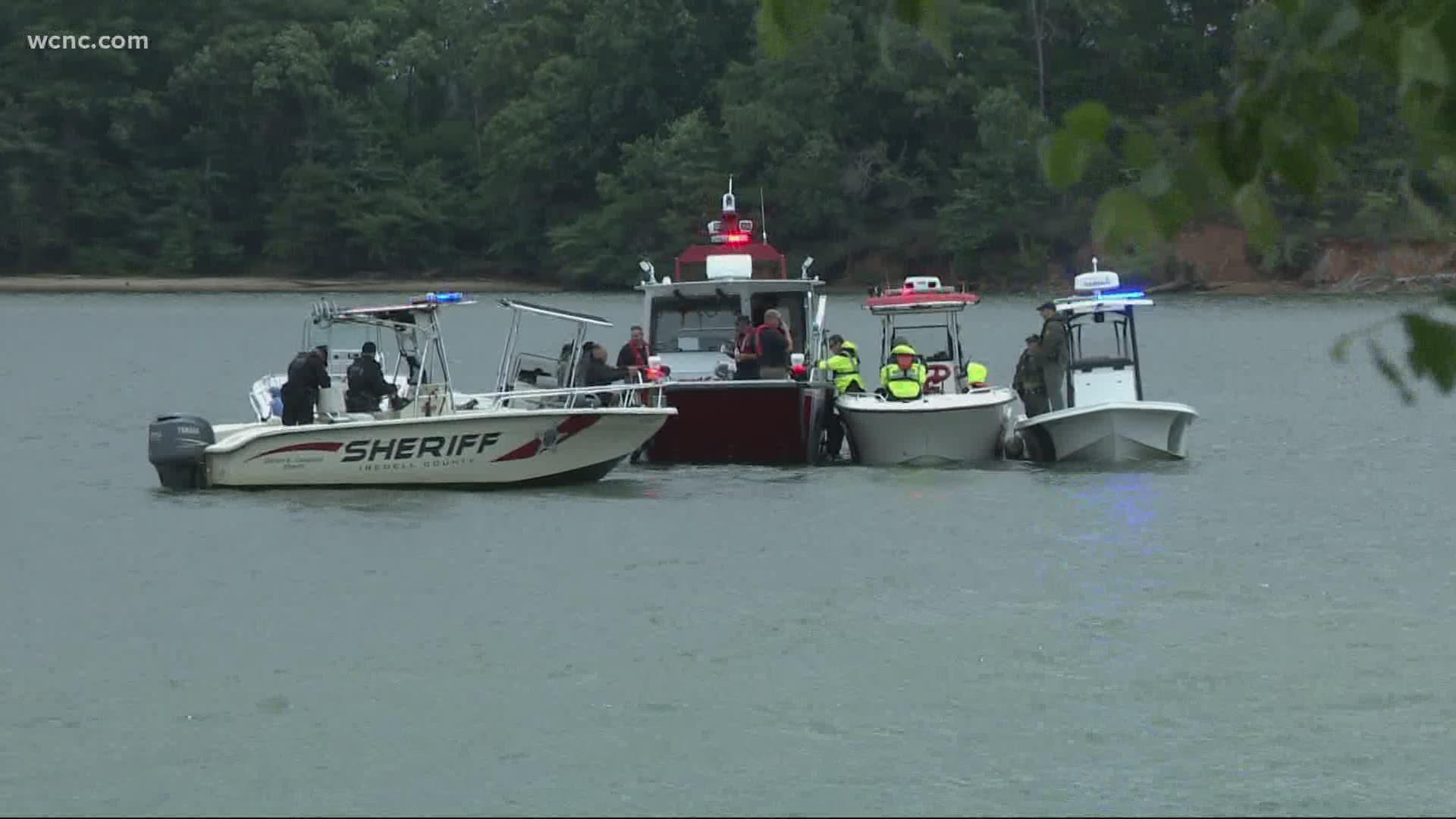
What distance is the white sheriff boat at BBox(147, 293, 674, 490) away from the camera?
79.3 ft

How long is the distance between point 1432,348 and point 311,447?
67.2 ft

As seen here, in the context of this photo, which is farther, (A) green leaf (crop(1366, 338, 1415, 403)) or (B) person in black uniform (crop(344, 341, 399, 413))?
(B) person in black uniform (crop(344, 341, 399, 413))

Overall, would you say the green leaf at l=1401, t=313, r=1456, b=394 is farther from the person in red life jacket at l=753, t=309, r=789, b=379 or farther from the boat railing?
the person in red life jacket at l=753, t=309, r=789, b=379

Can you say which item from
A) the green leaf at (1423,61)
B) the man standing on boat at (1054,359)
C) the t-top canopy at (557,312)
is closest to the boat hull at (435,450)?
the t-top canopy at (557,312)

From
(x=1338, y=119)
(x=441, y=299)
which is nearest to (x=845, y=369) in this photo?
(x=441, y=299)

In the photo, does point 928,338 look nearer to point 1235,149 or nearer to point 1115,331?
point 1115,331

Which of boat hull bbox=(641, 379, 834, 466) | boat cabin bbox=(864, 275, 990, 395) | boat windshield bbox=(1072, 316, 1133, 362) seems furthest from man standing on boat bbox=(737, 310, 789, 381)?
boat windshield bbox=(1072, 316, 1133, 362)

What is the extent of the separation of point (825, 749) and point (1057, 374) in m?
15.0

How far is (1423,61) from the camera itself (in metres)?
4.16

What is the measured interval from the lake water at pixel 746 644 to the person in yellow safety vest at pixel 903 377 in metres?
1.00

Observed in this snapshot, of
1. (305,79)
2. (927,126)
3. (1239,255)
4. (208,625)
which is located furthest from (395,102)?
(208,625)

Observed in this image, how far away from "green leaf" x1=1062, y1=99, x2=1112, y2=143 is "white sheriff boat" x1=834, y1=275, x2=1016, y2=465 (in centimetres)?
2254

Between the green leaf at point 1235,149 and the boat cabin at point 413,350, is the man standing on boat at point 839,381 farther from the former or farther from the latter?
the green leaf at point 1235,149

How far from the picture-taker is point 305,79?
108m
